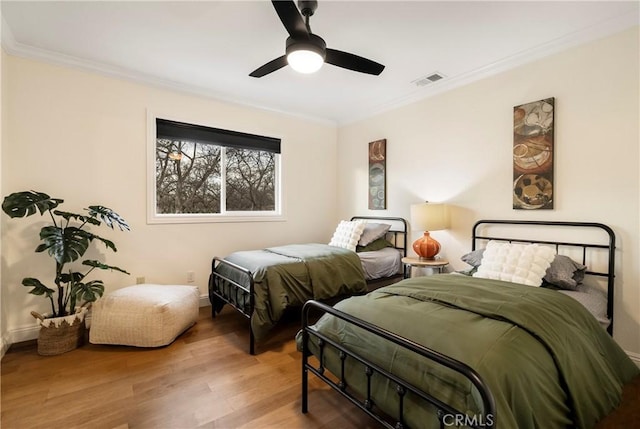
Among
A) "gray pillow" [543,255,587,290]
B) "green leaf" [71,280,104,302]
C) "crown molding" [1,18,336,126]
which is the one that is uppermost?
"crown molding" [1,18,336,126]

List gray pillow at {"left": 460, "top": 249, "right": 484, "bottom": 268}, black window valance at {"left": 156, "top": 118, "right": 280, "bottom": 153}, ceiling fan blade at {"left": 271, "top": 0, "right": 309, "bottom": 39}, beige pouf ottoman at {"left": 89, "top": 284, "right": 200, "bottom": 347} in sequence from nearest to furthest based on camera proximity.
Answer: ceiling fan blade at {"left": 271, "top": 0, "right": 309, "bottom": 39} → beige pouf ottoman at {"left": 89, "top": 284, "right": 200, "bottom": 347} → gray pillow at {"left": 460, "top": 249, "right": 484, "bottom": 268} → black window valance at {"left": 156, "top": 118, "right": 280, "bottom": 153}

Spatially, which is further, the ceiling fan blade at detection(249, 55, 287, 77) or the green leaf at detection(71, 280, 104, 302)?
the green leaf at detection(71, 280, 104, 302)

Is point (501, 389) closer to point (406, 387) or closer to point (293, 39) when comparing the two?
point (406, 387)

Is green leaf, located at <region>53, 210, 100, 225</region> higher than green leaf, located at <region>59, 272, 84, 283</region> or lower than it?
higher

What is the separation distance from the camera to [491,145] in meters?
2.97

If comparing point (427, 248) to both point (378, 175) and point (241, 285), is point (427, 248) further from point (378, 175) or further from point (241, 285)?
point (241, 285)

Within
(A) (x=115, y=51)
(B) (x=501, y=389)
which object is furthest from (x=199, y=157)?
(B) (x=501, y=389)

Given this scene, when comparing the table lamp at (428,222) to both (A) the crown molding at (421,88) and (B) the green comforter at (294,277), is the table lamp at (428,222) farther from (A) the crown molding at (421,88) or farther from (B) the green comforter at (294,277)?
(A) the crown molding at (421,88)

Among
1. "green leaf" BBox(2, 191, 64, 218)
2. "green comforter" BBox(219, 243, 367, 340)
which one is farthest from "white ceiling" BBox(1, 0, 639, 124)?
"green comforter" BBox(219, 243, 367, 340)

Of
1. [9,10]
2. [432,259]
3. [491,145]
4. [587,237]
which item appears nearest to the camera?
[9,10]

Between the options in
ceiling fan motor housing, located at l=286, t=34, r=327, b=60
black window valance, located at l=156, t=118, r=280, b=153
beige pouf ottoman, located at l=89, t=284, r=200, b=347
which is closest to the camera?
ceiling fan motor housing, located at l=286, t=34, r=327, b=60

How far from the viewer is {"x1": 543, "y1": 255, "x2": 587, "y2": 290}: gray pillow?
2.18 m

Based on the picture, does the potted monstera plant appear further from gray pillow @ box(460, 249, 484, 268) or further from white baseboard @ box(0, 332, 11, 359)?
gray pillow @ box(460, 249, 484, 268)

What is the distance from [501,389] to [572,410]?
51 centimetres
